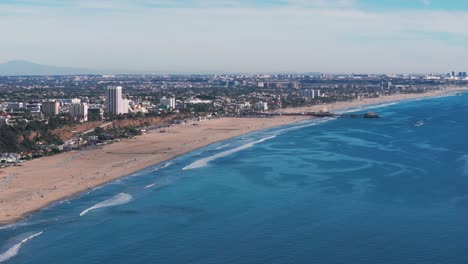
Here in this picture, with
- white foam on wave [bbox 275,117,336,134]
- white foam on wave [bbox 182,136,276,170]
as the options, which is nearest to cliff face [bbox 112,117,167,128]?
white foam on wave [bbox 275,117,336,134]

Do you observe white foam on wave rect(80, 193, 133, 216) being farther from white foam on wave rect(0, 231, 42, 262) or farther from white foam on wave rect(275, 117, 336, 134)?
white foam on wave rect(275, 117, 336, 134)

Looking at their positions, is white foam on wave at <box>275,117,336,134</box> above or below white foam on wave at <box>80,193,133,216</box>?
above

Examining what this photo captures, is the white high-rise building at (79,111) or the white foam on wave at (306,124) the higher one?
the white high-rise building at (79,111)

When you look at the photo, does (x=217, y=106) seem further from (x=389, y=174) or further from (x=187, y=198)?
(x=187, y=198)

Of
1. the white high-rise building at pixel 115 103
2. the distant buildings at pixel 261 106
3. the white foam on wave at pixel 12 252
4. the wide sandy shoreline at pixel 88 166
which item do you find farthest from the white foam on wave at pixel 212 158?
the distant buildings at pixel 261 106

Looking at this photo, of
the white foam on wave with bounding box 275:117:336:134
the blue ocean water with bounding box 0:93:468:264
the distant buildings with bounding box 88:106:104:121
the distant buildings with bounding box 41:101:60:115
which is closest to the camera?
the blue ocean water with bounding box 0:93:468:264

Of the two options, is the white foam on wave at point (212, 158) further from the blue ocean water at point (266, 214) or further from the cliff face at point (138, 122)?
the cliff face at point (138, 122)

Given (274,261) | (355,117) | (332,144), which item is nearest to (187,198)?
(274,261)
